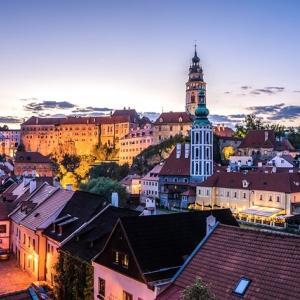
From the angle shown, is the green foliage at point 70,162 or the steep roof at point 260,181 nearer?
the steep roof at point 260,181

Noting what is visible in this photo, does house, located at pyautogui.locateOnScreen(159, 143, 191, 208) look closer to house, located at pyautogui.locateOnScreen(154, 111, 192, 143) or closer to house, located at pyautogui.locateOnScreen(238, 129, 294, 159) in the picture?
house, located at pyautogui.locateOnScreen(238, 129, 294, 159)

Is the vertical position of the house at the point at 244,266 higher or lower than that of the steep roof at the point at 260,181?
higher

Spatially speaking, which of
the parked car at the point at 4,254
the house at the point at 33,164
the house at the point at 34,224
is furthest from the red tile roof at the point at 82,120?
the parked car at the point at 4,254

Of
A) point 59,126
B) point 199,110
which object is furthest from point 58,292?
point 59,126

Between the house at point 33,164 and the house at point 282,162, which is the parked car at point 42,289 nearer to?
the house at point 282,162

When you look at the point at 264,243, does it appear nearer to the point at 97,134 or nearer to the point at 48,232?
the point at 48,232

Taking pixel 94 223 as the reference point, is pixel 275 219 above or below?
below

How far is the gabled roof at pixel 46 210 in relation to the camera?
3226 centimetres

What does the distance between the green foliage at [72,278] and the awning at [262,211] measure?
3498 cm

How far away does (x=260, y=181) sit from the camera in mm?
61281

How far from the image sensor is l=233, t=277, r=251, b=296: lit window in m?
14.9

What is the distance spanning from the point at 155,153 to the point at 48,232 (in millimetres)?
88009

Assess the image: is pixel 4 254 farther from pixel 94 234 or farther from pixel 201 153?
pixel 201 153

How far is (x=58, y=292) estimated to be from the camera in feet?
85.0
